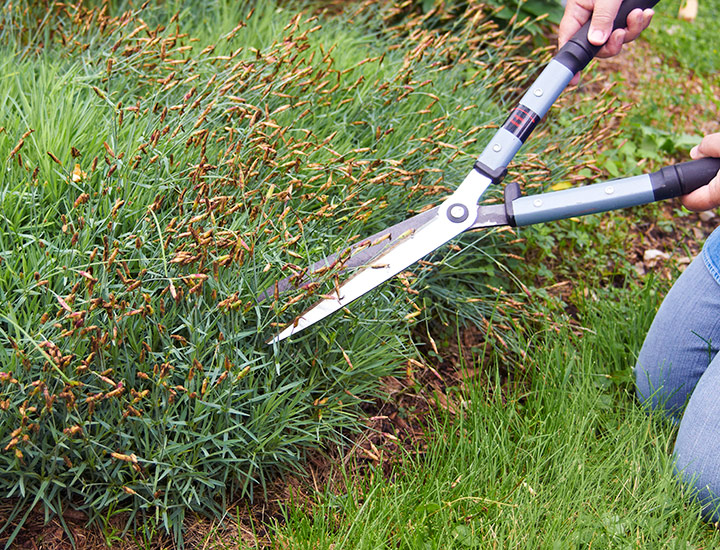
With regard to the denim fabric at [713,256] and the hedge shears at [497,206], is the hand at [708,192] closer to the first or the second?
the hedge shears at [497,206]

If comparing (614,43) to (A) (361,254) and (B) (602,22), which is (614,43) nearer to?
(B) (602,22)

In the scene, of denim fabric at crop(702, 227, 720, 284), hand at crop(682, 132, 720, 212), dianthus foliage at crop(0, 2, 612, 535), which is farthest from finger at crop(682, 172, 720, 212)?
dianthus foliage at crop(0, 2, 612, 535)

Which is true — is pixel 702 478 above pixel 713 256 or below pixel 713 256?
below

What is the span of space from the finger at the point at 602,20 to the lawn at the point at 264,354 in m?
0.62

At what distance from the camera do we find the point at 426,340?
254cm

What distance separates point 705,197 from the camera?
1832 millimetres

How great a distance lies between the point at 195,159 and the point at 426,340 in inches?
41.4

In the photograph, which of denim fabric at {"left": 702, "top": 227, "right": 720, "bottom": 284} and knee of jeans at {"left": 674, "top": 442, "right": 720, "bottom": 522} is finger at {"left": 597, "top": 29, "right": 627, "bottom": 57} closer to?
denim fabric at {"left": 702, "top": 227, "right": 720, "bottom": 284}

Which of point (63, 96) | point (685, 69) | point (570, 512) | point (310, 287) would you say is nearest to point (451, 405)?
point (570, 512)

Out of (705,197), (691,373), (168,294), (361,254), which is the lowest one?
(168,294)

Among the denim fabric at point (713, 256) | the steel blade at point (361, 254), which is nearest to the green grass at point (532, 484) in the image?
the denim fabric at point (713, 256)

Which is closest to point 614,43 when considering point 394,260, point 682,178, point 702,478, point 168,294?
point 682,178

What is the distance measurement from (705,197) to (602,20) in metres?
0.59

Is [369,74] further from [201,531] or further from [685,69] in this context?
[685,69]
